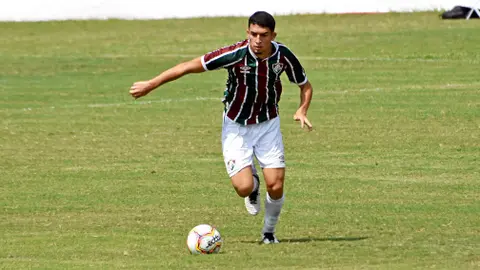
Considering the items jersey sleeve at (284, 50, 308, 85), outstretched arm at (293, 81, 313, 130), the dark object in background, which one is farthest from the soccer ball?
the dark object in background

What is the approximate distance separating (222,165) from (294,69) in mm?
5537

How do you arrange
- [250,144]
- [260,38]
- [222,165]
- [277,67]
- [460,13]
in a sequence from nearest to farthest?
[260,38], [277,67], [250,144], [222,165], [460,13]

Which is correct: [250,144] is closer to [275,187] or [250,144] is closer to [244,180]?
[244,180]

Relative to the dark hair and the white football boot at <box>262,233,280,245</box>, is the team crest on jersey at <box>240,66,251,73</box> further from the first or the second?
the white football boot at <box>262,233,280,245</box>

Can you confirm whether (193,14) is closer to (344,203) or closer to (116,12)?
(116,12)

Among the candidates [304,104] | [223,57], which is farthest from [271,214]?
[223,57]

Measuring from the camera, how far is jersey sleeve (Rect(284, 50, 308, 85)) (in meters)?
11.4

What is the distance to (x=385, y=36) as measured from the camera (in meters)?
35.3

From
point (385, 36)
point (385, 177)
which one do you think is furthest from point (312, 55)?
point (385, 177)

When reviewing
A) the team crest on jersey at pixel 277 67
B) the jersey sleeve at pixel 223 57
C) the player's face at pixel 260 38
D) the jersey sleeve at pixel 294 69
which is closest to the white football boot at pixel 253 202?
the jersey sleeve at pixel 294 69

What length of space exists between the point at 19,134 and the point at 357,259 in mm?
11178

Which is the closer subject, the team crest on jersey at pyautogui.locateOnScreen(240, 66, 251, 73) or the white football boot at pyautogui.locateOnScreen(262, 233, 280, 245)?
the team crest on jersey at pyautogui.locateOnScreen(240, 66, 251, 73)

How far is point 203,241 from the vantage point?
1075cm

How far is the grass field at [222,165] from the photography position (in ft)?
36.4
